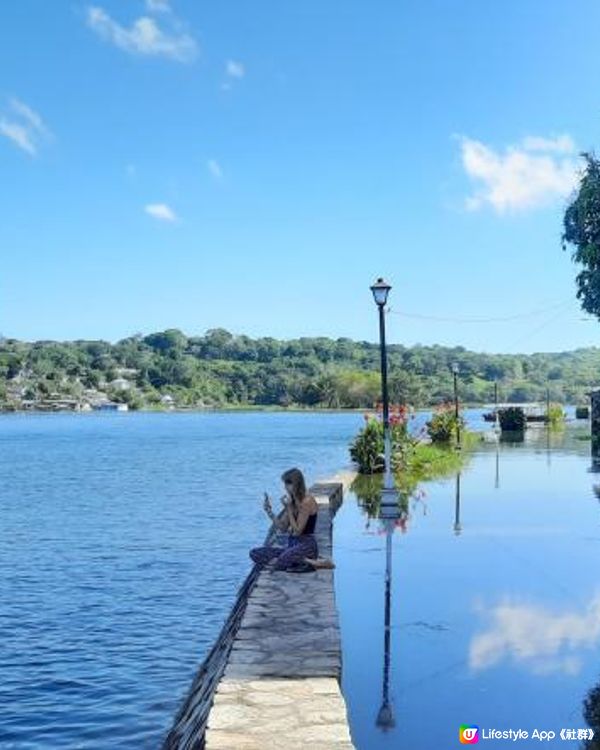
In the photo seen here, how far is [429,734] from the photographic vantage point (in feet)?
22.3

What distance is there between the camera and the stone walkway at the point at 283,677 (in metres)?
5.78

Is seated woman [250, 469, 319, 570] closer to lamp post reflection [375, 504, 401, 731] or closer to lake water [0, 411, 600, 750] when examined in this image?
lake water [0, 411, 600, 750]

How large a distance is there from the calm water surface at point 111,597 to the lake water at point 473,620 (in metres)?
2.53

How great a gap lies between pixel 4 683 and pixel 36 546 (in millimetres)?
10636

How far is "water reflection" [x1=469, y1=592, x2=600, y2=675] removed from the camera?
838cm

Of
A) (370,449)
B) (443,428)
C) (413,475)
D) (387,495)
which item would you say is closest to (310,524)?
(387,495)

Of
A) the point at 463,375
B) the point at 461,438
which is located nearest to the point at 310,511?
the point at 461,438

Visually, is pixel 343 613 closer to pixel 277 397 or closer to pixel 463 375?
pixel 463 375

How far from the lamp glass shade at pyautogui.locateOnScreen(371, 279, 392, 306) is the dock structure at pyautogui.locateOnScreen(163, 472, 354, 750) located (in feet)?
23.1

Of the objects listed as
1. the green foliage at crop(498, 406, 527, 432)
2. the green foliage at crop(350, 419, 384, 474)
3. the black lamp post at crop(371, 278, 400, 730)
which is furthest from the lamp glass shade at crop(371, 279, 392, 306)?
the green foliage at crop(498, 406, 527, 432)

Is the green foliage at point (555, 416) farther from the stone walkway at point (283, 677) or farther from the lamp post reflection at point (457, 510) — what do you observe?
the stone walkway at point (283, 677)

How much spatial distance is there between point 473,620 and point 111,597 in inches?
309

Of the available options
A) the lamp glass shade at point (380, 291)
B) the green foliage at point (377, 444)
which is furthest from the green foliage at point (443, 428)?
the lamp glass shade at point (380, 291)

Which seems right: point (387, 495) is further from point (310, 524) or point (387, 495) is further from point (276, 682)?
point (276, 682)
